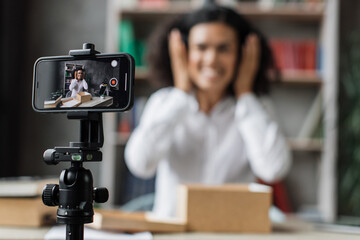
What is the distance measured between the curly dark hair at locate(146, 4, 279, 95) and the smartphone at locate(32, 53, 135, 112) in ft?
3.29

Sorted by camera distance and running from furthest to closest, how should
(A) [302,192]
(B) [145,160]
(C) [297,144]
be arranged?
Answer: (A) [302,192], (C) [297,144], (B) [145,160]

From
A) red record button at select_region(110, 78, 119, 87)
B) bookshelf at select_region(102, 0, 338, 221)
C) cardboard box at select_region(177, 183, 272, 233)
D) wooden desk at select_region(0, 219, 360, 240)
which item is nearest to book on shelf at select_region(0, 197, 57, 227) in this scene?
wooden desk at select_region(0, 219, 360, 240)

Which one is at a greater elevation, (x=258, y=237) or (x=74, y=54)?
(x=74, y=54)

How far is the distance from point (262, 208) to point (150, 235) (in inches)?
11.3

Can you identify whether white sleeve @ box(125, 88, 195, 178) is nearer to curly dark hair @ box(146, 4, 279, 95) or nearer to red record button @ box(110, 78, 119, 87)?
curly dark hair @ box(146, 4, 279, 95)

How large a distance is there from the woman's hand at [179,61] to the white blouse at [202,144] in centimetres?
4

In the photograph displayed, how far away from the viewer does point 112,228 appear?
0.92 m

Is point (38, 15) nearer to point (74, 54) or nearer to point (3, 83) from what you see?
point (3, 83)

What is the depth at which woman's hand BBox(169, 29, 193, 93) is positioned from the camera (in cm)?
160

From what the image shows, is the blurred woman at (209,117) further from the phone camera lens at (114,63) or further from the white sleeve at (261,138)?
the phone camera lens at (114,63)

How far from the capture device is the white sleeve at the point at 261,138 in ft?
5.16

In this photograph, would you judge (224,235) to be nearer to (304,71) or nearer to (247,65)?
(247,65)

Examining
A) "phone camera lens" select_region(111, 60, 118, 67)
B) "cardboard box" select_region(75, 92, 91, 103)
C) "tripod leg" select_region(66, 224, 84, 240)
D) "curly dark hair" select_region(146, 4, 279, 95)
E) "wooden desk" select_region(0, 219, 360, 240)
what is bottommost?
"wooden desk" select_region(0, 219, 360, 240)

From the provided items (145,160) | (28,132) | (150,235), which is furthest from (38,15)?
(150,235)
